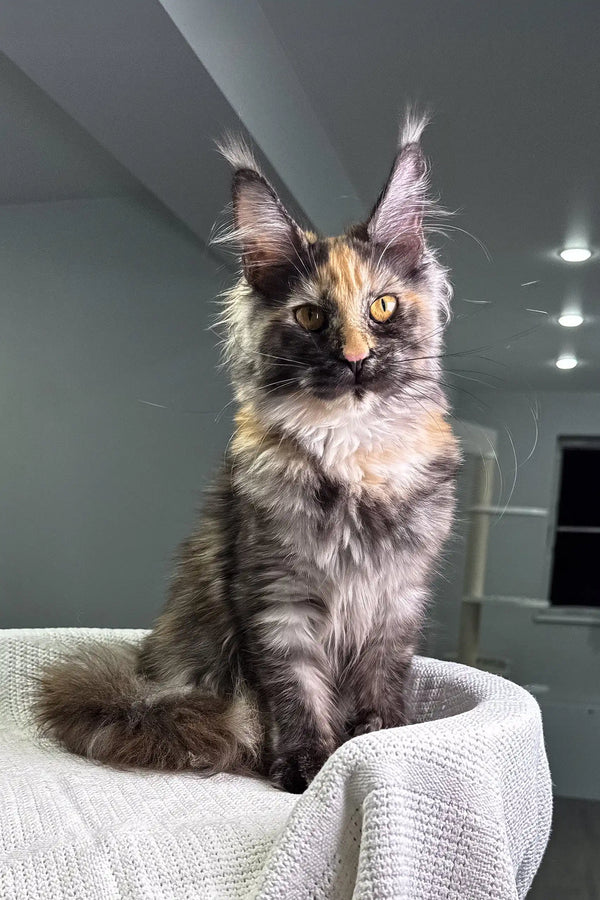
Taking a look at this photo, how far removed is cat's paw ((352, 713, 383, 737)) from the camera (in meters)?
1.12

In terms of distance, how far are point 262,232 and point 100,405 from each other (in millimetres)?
913

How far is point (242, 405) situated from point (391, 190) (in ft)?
1.16

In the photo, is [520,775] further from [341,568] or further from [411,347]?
[411,347]

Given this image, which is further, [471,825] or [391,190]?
[391,190]

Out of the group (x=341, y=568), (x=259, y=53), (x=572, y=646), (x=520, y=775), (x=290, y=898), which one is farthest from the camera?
(x=572, y=646)

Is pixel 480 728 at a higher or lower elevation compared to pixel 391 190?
lower

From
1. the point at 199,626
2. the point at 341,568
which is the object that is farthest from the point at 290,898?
the point at 199,626

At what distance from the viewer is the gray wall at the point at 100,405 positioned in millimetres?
1834

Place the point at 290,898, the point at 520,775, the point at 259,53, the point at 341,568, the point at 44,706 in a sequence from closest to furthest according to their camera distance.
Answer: the point at 290,898, the point at 520,775, the point at 341,568, the point at 44,706, the point at 259,53

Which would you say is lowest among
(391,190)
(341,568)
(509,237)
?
(341,568)

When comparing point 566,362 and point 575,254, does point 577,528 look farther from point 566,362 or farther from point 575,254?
point 575,254

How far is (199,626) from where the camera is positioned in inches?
46.4

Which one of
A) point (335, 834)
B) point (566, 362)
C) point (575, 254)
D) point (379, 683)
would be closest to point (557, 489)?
point (566, 362)

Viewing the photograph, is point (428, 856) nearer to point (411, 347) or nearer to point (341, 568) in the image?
point (341, 568)
